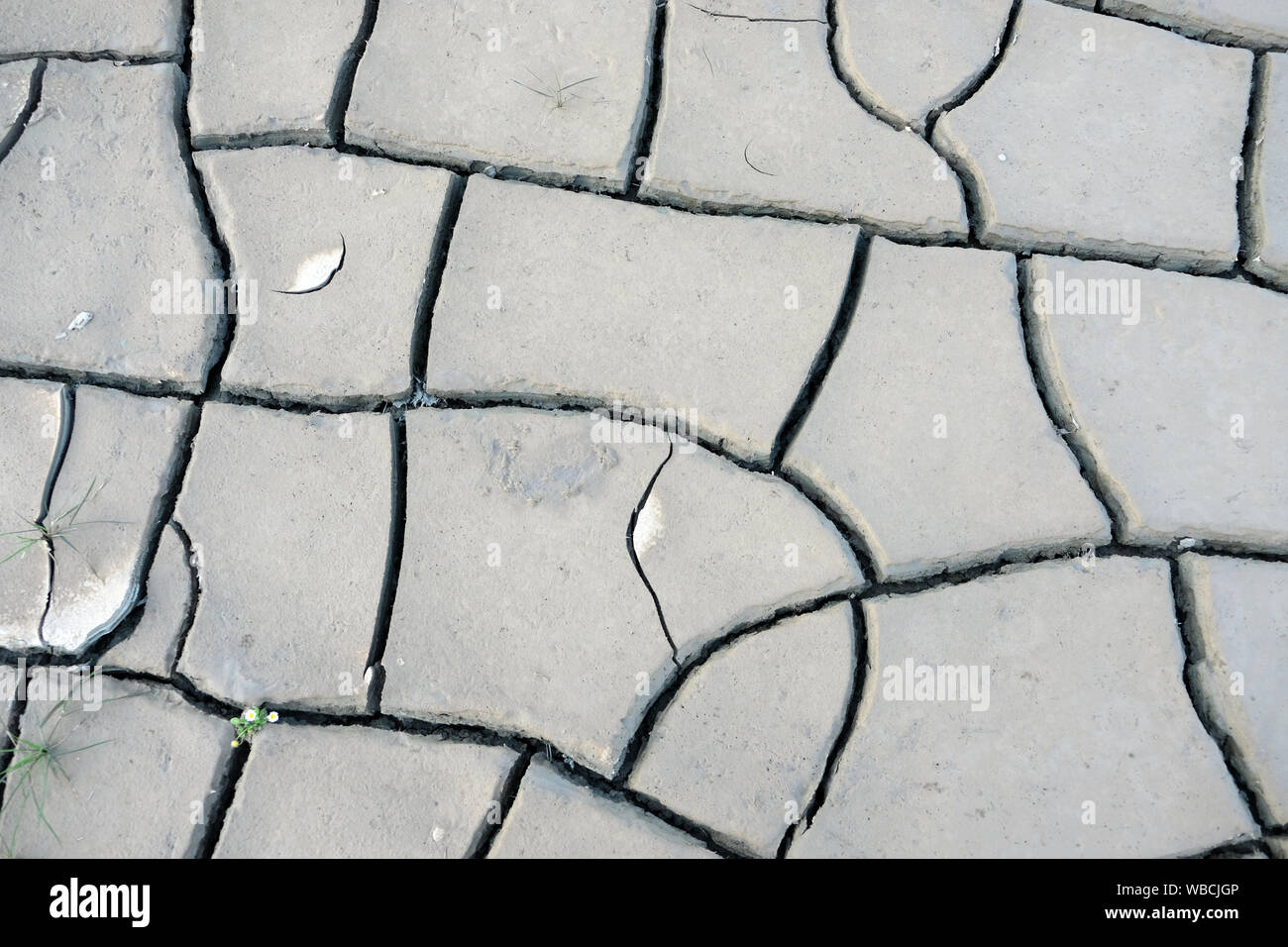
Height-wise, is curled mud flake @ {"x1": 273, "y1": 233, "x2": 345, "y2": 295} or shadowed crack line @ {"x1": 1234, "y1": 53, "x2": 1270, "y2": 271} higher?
shadowed crack line @ {"x1": 1234, "y1": 53, "x2": 1270, "y2": 271}

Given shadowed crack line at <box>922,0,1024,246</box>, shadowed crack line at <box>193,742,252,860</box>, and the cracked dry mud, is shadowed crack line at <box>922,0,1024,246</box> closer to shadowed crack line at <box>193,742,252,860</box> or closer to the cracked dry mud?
the cracked dry mud

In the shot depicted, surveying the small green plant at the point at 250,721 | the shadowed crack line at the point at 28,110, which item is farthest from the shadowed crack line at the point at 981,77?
the shadowed crack line at the point at 28,110

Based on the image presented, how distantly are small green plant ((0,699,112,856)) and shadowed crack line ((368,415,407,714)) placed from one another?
1.73 feet

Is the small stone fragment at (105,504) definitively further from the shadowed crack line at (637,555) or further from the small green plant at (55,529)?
the shadowed crack line at (637,555)

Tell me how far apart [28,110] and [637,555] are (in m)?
1.71

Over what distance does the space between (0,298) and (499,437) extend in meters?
1.13

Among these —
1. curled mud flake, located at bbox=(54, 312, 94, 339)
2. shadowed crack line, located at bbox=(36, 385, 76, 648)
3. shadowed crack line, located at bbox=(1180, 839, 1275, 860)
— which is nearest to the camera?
shadowed crack line, located at bbox=(1180, 839, 1275, 860)

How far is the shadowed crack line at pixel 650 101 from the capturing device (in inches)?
77.1

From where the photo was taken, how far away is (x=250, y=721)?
171cm

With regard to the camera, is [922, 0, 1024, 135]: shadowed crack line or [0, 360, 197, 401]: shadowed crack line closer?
[0, 360, 197, 401]: shadowed crack line

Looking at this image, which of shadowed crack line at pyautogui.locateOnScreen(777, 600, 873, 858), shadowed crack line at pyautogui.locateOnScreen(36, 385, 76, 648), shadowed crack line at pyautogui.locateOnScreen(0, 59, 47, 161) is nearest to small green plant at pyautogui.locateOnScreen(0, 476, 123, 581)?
shadowed crack line at pyautogui.locateOnScreen(36, 385, 76, 648)

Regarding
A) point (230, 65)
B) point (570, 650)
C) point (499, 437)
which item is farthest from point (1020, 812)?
point (230, 65)

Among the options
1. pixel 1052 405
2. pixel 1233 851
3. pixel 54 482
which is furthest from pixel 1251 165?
pixel 54 482

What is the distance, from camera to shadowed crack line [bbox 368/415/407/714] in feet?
5.67
